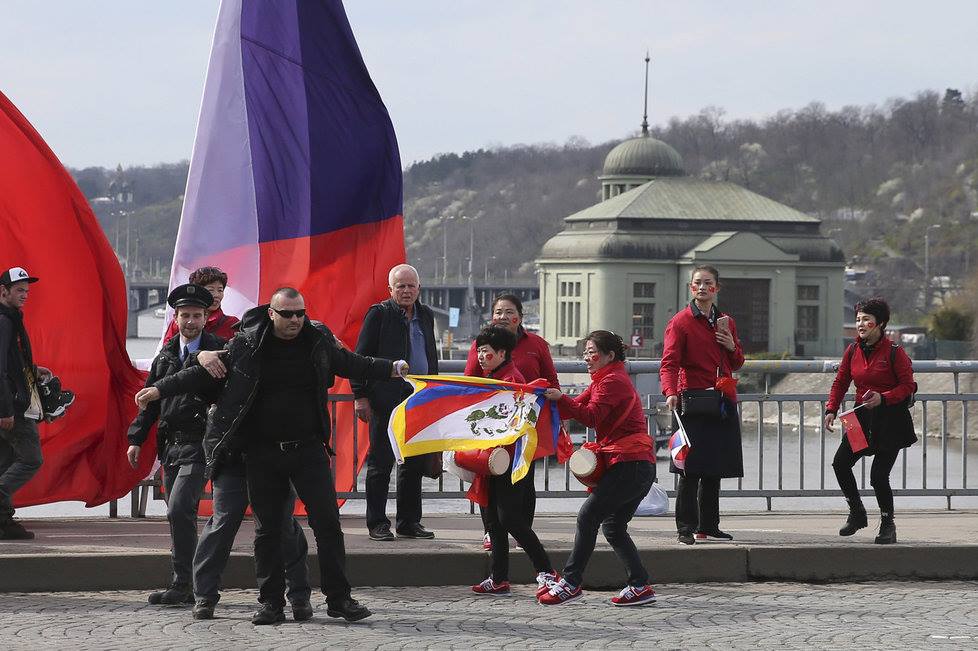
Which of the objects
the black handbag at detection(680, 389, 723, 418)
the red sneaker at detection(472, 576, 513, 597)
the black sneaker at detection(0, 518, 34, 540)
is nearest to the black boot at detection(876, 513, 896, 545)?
the black handbag at detection(680, 389, 723, 418)

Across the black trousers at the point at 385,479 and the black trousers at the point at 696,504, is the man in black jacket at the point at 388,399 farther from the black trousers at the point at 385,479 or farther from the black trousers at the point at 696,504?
the black trousers at the point at 696,504

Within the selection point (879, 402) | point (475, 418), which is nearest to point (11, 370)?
point (475, 418)

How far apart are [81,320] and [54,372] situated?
1.32ft

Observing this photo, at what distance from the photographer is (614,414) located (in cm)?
918

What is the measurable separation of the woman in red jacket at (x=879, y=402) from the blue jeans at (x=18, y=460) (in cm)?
495

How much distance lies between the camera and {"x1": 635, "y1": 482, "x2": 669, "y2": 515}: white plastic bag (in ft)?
39.7

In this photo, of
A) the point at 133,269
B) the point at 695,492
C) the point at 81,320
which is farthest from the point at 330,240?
the point at 133,269

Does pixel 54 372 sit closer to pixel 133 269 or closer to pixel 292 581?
pixel 292 581

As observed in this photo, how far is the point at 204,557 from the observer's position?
859 centimetres

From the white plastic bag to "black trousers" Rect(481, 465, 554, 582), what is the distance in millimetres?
2808

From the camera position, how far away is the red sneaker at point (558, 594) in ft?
29.9

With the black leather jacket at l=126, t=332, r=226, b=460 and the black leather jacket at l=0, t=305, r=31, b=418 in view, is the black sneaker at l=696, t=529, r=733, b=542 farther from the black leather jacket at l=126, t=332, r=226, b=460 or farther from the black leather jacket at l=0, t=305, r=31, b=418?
the black leather jacket at l=0, t=305, r=31, b=418

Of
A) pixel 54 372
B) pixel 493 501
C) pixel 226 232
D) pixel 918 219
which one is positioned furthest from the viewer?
pixel 918 219

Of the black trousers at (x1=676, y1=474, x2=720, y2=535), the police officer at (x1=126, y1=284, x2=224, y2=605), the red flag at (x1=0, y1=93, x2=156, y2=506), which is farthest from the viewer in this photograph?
the red flag at (x1=0, y1=93, x2=156, y2=506)
